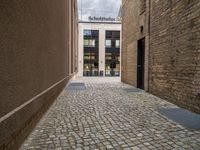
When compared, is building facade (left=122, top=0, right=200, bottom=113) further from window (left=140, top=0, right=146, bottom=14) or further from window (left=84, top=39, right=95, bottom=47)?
window (left=84, top=39, right=95, bottom=47)

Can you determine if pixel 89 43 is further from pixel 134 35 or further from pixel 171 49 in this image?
pixel 171 49

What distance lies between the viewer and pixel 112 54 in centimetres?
3966

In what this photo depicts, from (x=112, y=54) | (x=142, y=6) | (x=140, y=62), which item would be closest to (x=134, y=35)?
(x=140, y=62)

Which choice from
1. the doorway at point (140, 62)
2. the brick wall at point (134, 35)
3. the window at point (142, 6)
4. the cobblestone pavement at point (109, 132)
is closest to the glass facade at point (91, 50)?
the brick wall at point (134, 35)

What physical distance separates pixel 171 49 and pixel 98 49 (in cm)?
3087

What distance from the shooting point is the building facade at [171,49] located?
672 cm

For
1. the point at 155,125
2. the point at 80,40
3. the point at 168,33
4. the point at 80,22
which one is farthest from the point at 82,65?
the point at 155,125

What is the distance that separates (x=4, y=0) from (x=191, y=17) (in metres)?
5.42

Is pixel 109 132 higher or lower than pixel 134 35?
lower

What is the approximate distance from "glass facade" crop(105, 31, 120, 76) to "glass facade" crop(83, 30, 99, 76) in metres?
1.69

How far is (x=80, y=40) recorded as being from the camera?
38.5 m

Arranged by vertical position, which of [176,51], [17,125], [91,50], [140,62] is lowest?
[17,125]

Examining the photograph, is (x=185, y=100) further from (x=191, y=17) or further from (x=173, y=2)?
(x=173, y=2)

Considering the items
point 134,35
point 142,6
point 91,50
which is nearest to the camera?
point 142,6
